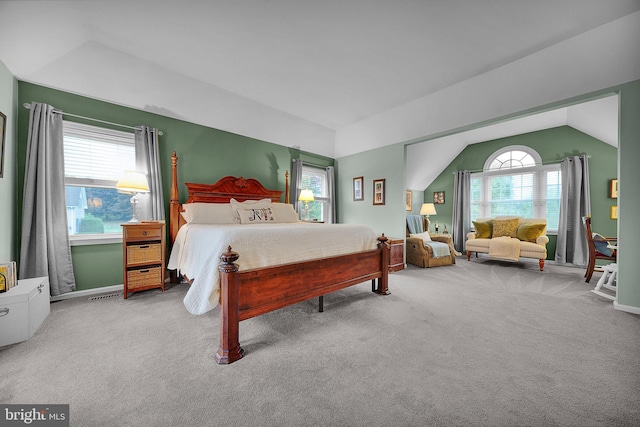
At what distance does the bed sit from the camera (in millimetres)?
1696

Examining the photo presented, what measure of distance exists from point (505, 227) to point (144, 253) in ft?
22.2

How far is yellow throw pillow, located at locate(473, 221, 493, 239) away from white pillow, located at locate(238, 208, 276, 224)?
15.8 ft

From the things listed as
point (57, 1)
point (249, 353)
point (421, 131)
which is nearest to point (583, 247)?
point (421, 131)

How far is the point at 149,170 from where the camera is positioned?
334cm

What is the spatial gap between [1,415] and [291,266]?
5.66 feet

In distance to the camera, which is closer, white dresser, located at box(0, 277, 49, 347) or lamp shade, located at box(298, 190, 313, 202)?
white dresser, located at box(0, 277, 49, 347)

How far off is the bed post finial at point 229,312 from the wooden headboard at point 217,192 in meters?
2.31

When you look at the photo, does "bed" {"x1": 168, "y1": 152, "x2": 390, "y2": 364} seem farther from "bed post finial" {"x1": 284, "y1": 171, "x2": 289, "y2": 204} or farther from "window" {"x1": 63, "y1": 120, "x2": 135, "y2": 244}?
"bed post finial" {"x1": 284, "y1": 171, "x2": 289, "y2": 204}

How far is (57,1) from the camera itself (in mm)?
2096

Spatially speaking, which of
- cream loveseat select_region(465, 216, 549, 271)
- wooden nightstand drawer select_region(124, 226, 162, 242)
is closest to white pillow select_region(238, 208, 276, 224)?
wooden nightstand drawer select_region(124, 226, 162, 242)

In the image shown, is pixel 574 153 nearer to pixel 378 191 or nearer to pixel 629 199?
pixel 629 199

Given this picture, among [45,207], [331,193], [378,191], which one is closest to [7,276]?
[45,207]

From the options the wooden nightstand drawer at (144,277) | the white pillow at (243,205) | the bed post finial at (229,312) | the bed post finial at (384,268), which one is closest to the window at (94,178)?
the wooden nightstand drawer at (144,277)

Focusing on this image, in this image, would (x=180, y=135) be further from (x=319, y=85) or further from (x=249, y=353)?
(x=249, y=353)
